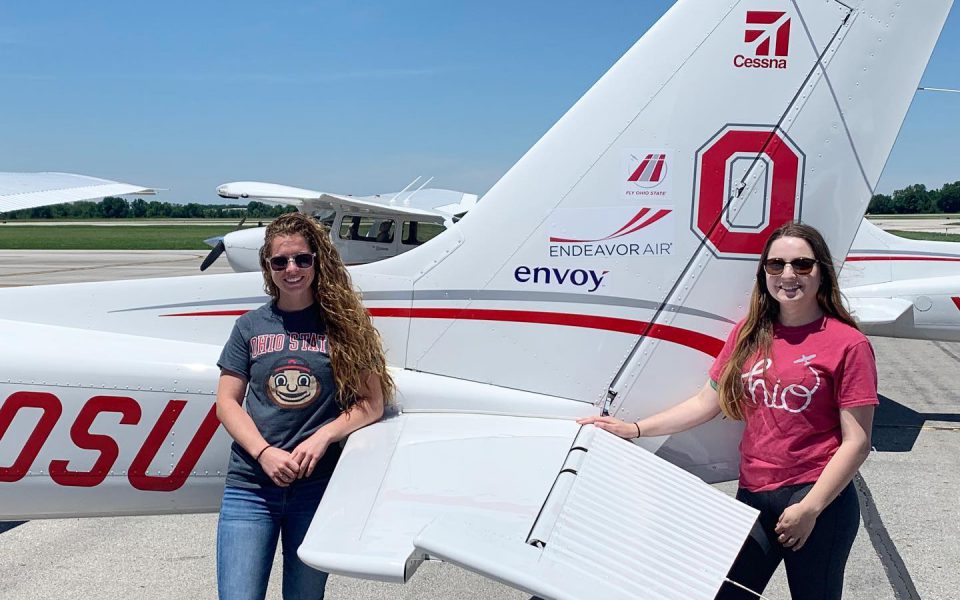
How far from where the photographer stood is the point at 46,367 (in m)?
2.34

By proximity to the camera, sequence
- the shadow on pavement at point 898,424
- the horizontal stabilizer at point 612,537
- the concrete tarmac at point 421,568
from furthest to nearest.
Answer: the shadow on pavement at point 898,424, the concrete tarmac at point 421,568, the horizontal stabilizer at point 612,537

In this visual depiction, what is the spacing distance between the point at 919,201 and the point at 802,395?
114 meters

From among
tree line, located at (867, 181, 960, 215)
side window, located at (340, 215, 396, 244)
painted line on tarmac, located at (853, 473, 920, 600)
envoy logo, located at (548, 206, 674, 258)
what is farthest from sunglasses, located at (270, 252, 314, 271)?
tree line, located at (867, 181, 960, 215)

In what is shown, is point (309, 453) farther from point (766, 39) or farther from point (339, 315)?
point (766, 39)

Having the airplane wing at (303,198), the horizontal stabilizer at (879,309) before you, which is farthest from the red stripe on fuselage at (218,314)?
the airplane wing at (303,198)

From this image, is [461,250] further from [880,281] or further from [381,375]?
[880,281]

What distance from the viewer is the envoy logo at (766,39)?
2334 mm

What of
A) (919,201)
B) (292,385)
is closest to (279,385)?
(292,385)

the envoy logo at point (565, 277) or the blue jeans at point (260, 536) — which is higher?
the envoy logo at point (565, 277)

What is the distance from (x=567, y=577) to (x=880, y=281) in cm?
785

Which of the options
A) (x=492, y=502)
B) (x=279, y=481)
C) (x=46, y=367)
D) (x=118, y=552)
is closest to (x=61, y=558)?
(x=118, y=552)

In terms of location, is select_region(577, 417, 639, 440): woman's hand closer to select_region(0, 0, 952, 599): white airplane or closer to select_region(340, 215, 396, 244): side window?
select_region(0, 0, 952, 599): white airplane

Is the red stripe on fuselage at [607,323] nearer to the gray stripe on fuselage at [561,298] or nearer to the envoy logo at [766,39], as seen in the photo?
the gray stripe on fuselage at [561,298]

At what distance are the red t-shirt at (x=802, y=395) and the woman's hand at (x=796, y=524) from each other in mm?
95
